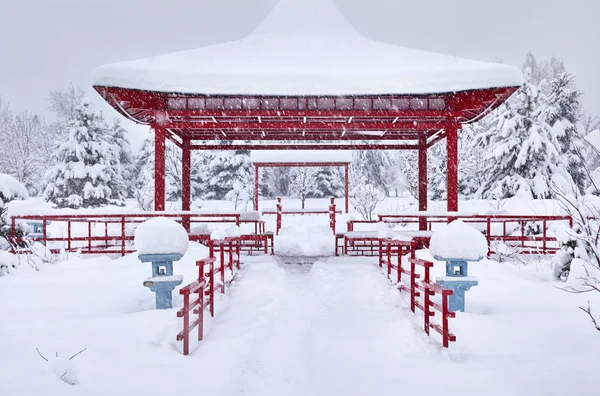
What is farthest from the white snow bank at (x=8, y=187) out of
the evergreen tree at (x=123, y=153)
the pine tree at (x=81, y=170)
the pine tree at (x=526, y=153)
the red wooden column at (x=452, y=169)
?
the evergreen tree at (x=123, y=153)

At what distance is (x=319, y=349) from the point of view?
5133 millimetres

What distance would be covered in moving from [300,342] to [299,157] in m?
14.4

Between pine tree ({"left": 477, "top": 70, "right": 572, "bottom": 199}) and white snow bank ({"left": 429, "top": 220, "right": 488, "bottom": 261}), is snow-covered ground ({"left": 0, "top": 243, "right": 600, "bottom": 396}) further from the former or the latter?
pine tree ({"left": 477, "top": 70, "right": 572, "bottom": 199})

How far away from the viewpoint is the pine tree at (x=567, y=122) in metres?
23.2

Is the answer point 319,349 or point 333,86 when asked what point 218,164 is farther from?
point 319,349

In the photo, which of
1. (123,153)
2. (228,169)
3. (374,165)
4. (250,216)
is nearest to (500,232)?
(250,216)

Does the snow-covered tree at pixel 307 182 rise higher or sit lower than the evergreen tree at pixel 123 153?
lower

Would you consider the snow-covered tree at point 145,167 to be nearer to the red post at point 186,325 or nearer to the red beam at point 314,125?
the red beam at point 314,125

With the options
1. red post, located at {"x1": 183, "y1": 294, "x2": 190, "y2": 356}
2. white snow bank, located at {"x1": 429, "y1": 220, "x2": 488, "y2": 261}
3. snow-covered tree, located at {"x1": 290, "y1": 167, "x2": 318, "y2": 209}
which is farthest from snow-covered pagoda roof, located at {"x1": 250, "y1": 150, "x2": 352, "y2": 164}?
snow-covered tree, located at {"x1": 290, "y1": 167, "x2": 318, "y2": 209}

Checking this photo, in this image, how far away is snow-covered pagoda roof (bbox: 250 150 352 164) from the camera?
1909 centimetres

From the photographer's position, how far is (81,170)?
2655cm

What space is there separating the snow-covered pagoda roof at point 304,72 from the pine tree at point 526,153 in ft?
39.5

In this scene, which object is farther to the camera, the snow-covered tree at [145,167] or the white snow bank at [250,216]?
the snow-covered tree at [145,167]

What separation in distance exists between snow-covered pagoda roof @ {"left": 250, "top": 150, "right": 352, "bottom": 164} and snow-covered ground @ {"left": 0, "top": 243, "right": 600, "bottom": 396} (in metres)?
11.3
